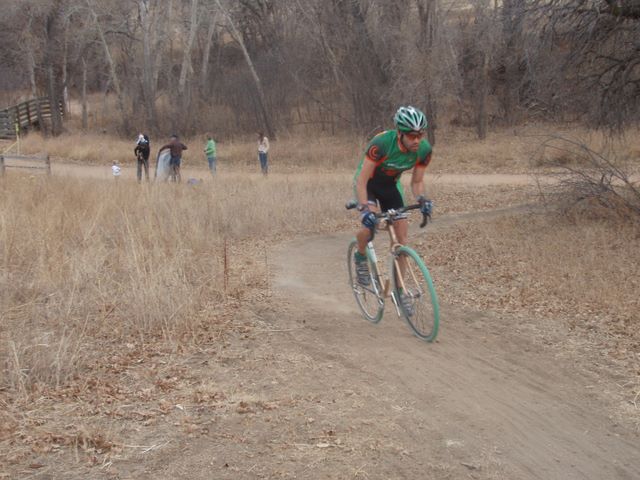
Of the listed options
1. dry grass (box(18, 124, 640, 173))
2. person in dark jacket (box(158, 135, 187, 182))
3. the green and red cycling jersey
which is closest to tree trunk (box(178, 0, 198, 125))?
dry grass (box(18, 124, 640, 173))

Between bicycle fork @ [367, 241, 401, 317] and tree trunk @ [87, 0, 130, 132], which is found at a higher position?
tree trunk @ [87, 0, 130, 132]

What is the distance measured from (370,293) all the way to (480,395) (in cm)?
222

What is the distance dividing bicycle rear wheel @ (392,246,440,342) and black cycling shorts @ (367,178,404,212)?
0.65 metres

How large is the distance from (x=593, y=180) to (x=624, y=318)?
19.1 feet

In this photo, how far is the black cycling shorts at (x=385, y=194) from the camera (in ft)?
23.6

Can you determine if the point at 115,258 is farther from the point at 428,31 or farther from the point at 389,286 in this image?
the point at 428,31

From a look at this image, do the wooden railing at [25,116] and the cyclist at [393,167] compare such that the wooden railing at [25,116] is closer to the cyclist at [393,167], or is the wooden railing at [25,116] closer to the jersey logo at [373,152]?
the cyclist at [393,167]

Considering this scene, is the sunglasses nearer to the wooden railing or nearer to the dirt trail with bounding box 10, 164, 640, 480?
the dirt trail with bounding box 10, 164, 640, 480

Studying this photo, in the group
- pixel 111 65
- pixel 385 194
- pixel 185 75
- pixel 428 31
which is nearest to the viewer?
pixel 385 194

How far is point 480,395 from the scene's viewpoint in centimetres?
554

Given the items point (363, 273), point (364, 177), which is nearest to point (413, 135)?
point (364, 177)

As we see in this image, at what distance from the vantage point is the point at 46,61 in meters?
45.1

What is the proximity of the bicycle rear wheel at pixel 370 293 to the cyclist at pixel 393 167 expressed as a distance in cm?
38

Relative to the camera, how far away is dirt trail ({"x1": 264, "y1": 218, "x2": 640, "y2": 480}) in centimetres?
454
